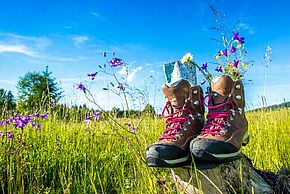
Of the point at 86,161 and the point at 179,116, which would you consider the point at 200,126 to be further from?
the point at 86,161

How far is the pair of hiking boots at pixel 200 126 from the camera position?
1.67 meters

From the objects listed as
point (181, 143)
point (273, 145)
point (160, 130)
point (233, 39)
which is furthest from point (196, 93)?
point (160, 130)

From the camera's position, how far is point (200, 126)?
193 centimetres

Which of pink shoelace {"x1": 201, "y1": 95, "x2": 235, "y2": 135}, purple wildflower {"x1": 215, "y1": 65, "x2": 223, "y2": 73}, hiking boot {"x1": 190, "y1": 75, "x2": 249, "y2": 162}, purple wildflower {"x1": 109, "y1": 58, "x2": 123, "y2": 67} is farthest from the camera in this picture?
purple wildflower {"x1": 215, "y1": 65, "x2": 223, "y2": 73}

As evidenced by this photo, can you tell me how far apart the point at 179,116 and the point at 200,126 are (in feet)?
0.46

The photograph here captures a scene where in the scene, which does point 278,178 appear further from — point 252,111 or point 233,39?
point 252,111

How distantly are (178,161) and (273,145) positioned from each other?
2.31m

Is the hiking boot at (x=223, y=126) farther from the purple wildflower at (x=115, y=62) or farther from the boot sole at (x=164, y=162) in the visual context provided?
the purple wildflower at (x=115, y=62)

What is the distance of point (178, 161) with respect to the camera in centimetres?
170

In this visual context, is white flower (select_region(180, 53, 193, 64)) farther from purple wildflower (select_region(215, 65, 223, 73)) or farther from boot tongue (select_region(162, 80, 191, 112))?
purple wildflower (select_region(215, 65, 223, 73))

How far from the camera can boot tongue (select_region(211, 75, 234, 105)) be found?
1.85 metres

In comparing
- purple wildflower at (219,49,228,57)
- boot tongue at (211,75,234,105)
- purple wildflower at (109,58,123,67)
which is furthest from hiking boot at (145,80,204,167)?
purple wildflower at (219,49,228,57)

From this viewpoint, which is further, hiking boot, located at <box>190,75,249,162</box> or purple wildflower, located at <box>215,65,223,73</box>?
purple wildflower, located at <box>215,65,223,73</box>

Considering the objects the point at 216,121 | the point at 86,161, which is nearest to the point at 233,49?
the point at 216,121
